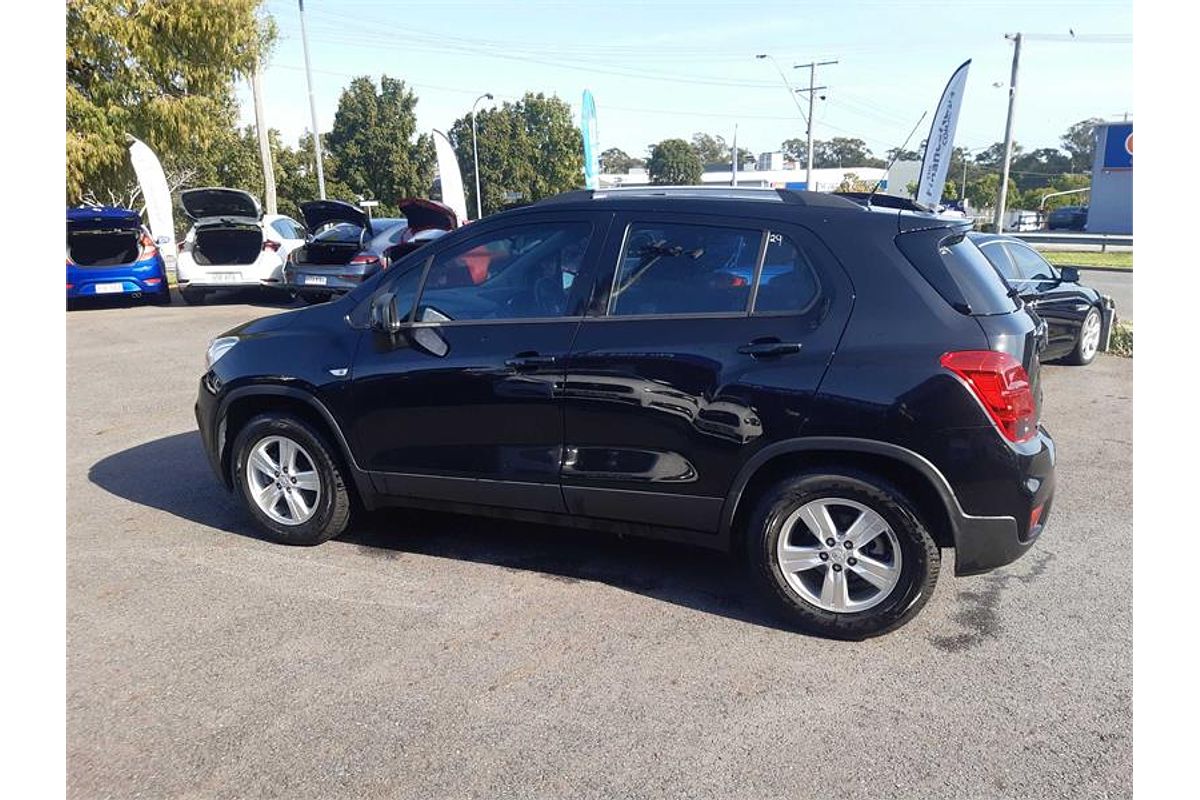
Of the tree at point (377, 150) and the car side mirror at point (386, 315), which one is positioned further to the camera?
the tree at point (377, 150)

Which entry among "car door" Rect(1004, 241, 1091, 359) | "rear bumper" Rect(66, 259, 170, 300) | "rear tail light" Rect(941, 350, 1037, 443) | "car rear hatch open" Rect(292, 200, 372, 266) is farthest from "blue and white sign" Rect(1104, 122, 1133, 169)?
"rear tail light" Rect(941, 350, 1037, 443)

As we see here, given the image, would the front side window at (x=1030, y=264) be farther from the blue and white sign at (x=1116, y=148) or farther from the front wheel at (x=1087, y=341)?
the blue and white sign at (x=1116, y=148)

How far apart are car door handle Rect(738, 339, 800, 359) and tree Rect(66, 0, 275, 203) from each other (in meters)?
15.7

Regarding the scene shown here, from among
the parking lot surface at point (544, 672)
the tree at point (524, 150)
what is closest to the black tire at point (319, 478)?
the parking lot surface at point (544, 672)

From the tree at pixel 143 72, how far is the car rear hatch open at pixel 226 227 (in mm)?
3085

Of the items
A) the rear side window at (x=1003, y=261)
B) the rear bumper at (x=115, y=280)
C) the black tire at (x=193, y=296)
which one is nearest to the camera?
the rear side window at (x=1003, y=261)

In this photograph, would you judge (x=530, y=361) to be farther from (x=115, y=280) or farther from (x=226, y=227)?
(x=115, y=280)

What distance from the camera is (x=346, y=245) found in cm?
1333

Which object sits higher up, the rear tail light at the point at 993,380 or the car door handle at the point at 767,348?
the car door handle at the point at 767,348

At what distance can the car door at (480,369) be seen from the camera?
3.83 metres

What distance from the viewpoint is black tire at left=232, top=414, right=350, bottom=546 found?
14.3 ft
